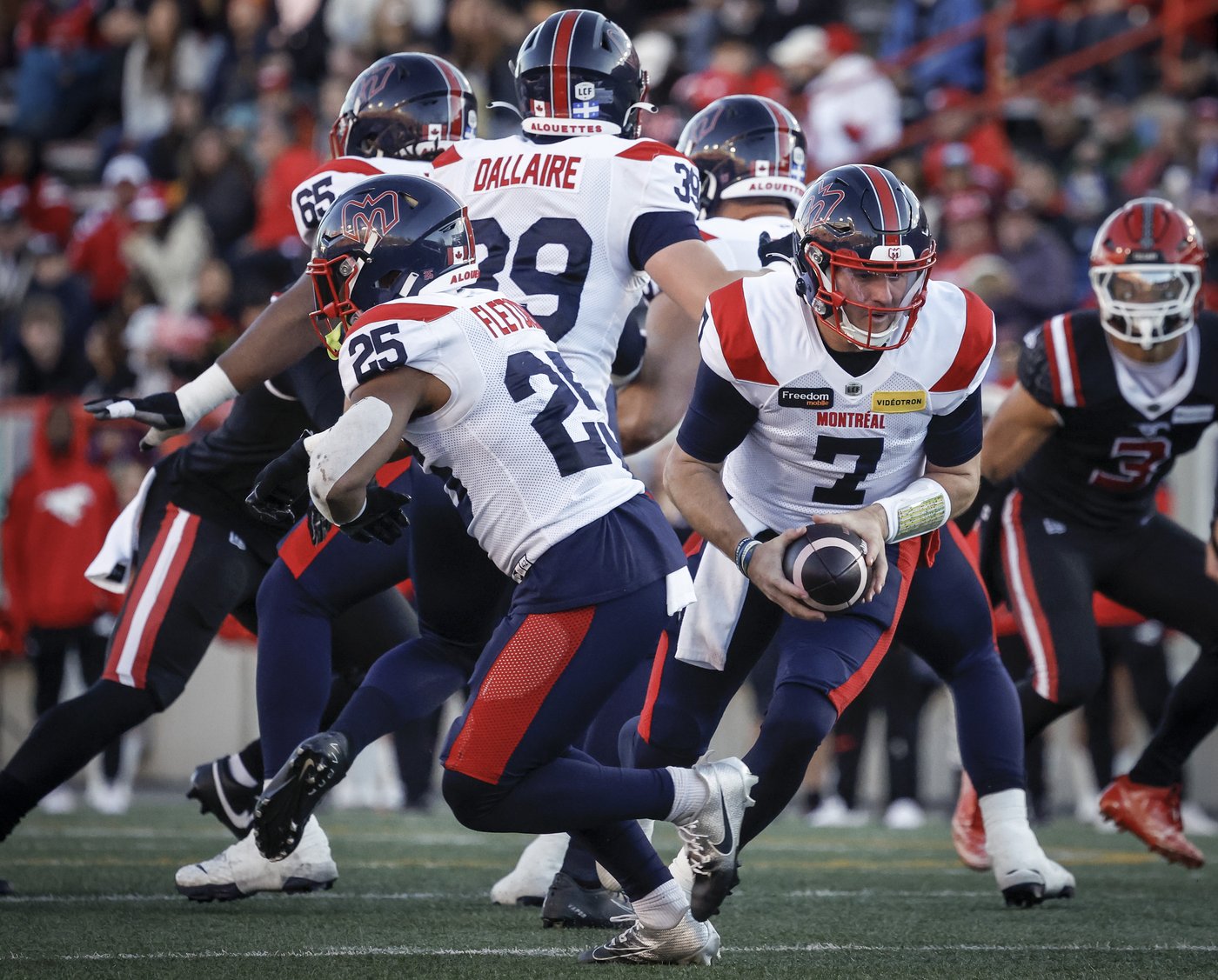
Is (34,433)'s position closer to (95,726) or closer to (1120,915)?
(95,726)

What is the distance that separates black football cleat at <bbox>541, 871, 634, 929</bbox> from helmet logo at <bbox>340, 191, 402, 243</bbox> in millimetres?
1546

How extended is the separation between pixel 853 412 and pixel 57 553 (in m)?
5.77

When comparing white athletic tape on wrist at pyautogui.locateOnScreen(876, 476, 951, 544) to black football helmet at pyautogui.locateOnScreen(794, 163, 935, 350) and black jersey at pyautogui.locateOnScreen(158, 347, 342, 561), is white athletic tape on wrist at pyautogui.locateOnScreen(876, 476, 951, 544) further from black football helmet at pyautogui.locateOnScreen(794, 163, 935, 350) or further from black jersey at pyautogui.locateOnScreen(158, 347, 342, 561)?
black jersey at pyautogui.locateOnScreen(158, 347, 342, 561)

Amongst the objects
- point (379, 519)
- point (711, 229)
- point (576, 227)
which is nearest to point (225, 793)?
point (379, 519)

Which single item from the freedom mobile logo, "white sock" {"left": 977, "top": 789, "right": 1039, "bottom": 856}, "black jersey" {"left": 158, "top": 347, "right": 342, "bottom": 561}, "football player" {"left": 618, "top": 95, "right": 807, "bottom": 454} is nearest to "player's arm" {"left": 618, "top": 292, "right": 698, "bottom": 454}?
"football player" {"left": 618, "top": 95, "right": 807, "bottom": 454}

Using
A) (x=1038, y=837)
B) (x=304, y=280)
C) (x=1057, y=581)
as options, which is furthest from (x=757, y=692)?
(x=304, y=280)

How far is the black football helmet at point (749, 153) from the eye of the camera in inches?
209

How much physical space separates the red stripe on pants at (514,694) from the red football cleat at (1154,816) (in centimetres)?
238

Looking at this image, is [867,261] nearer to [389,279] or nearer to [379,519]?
[389,279]

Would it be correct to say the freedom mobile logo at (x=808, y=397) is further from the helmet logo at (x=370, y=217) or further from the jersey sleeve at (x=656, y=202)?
the helmet logo at (x=370, y=217)

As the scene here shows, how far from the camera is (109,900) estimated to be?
4570 mm

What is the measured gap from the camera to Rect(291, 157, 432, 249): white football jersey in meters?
4.61

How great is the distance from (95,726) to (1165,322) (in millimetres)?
3082

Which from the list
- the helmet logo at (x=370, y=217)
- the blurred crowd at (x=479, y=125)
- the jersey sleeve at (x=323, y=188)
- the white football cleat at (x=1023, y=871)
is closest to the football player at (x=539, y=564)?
the helmet logo at (x=370, y=217)
